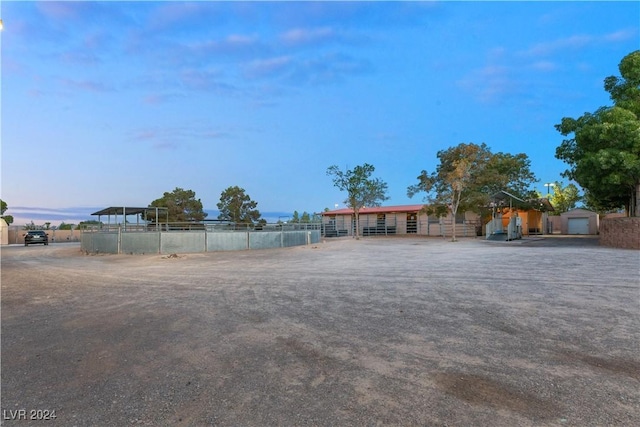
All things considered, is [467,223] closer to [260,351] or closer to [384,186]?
[384,186]

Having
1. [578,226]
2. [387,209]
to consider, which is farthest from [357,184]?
[578,226]

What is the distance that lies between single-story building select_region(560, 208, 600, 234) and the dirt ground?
3503 centimetres

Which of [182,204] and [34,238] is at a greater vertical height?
[182,204]

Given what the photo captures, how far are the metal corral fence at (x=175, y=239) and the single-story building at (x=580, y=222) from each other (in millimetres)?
31854

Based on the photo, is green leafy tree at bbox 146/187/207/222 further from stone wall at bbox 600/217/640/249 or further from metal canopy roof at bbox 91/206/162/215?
stone wall at bbox 600/217/640/249

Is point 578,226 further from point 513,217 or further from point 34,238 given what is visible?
point 34,238

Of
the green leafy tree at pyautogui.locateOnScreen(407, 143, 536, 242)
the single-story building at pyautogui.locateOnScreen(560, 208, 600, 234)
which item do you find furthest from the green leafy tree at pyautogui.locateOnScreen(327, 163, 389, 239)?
the single-story building at pyautogui.locateOnScreen(560, 208, 600, 234)

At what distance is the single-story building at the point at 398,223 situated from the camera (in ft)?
110

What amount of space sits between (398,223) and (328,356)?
35007 mm

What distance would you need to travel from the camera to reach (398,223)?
124 ft

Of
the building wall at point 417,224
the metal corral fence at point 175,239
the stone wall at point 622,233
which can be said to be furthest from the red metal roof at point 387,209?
the stone wall at point 622,233

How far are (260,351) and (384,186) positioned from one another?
1317 inches

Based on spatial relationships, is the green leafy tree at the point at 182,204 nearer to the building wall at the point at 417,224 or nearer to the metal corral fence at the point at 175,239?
the metal corral fence at the point at 175,239

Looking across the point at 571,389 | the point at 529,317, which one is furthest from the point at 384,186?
the point at 571,389
